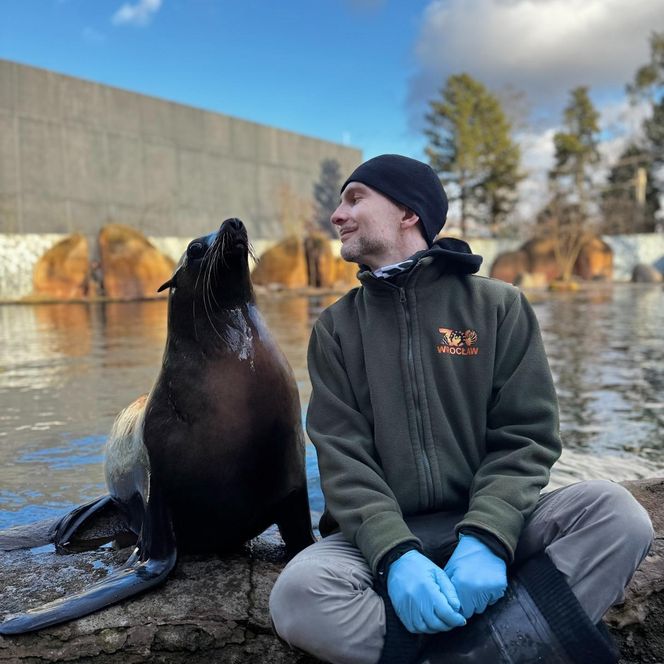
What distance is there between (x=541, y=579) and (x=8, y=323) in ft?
39.8

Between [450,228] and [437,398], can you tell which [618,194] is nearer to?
[450,228]

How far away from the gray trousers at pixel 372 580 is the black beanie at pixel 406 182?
2.65ft

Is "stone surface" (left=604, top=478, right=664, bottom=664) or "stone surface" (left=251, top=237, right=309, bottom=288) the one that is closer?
"stone surface" (left=604, top=478, right=664, bottom=664)

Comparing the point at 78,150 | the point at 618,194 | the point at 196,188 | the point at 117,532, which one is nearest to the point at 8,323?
the point at 117,532

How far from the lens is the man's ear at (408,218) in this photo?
6.33 feet

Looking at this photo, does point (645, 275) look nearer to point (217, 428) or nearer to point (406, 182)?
point (406, 182)

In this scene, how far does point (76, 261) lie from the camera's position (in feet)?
60.6

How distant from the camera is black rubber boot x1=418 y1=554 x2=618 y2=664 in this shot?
A: 4.64 feet

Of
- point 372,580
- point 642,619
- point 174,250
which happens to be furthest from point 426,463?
point 174,250

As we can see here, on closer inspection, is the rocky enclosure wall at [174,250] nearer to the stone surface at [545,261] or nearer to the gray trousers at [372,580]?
the stone surface at [545,261]

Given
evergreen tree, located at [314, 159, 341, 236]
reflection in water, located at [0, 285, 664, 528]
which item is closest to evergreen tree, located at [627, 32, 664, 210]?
evergreen tree, located at [314, 159, 341, 236]

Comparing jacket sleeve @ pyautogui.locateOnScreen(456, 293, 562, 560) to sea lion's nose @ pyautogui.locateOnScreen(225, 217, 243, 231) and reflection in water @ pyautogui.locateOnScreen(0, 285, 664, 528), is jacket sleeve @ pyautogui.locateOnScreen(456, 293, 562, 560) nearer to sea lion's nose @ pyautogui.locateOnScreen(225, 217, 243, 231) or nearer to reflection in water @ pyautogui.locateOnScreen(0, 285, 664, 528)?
sea lion's nose @ pyautogui.locateOnScreen(225, 217, 243, 231)

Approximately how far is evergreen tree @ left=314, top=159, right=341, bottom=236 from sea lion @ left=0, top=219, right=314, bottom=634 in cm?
3214

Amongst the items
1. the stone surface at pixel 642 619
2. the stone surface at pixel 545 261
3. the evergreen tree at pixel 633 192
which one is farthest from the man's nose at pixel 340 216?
the evergreen tree at pixel 633 192
